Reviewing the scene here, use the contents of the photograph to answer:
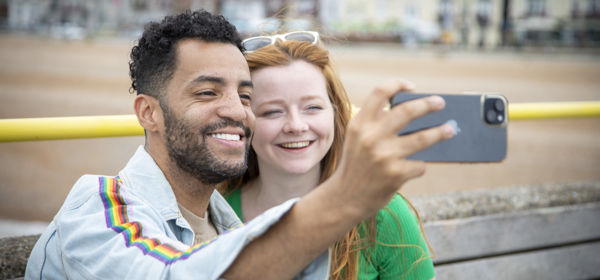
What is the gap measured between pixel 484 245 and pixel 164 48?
1778 millimetres

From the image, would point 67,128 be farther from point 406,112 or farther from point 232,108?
point 406,112

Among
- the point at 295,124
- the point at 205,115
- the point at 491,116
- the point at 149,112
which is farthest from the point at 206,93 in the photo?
the point at 491,116

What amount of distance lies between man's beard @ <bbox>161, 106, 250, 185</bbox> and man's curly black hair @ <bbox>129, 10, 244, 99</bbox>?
0.10 meters

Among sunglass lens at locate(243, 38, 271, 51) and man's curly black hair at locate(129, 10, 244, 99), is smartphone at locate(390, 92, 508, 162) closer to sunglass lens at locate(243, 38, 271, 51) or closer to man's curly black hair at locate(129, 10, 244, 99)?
man's curly black hair at locate(129, 10, 244, 99)

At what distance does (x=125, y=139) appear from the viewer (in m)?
7.46

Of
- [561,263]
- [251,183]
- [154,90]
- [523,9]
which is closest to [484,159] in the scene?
[154,90]

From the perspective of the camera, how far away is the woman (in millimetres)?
1688

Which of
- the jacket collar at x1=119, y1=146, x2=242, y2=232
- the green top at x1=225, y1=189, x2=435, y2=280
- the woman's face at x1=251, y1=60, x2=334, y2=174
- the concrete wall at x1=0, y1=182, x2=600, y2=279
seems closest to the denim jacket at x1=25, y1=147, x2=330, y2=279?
the jacket collar at x1=119, y1=146, x2=242, y2=232

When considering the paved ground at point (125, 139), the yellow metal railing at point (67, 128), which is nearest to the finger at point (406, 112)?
the yellow metal railing at point (67, 128)

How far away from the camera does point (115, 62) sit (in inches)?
890

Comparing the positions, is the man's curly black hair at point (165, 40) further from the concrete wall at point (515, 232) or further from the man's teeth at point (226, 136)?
the concrete wall at point (515, 232)

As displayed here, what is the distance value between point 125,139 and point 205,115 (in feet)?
21.6

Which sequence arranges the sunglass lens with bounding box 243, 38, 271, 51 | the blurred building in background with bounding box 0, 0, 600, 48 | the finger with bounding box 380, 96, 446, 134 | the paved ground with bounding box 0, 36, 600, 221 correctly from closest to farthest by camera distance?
1. the finger with bounding box 380, 96, 446, 134
2. the sunglass lens with bounding box 243, 38, 271, 51
3. the paved ground with bounding box 0, 36, 600, 221
4. the blurred building in background with bounding box 0, 0, 600, 48

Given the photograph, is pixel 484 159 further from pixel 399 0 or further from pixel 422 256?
pixel 399 0
